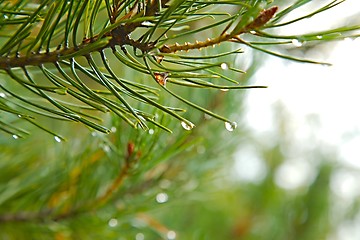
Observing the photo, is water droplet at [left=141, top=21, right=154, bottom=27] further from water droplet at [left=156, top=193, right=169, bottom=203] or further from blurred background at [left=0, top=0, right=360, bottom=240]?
water droplet at [left=156, top=193, right=169, bottom=203]

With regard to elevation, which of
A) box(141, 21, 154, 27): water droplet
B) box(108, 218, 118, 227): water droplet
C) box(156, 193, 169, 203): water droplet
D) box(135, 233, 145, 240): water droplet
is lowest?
box(135, 233, 145, 240): water droplet

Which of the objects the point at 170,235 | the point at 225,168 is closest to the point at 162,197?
the point at 170,235

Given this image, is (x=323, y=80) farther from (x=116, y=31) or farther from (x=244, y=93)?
(x=116, y=31)

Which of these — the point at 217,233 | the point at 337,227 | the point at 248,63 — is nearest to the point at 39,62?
the point at 248,63

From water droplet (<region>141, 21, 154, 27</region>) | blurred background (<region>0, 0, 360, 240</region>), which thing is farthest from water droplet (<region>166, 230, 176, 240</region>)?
water droplet (<region>141, 21, 154, 27</region>)

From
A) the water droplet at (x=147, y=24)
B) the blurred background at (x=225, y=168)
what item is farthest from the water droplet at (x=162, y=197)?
the water droplet at (x=147, y=24)

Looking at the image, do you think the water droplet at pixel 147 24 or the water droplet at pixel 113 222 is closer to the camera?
the water droplet at pixel 147 24

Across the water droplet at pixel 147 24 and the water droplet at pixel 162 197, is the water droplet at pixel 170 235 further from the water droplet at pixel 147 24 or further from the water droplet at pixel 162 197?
the water droplet at pixel 147 24

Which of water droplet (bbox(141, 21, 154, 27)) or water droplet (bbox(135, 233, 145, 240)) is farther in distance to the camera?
water droplet (bbox(135, 233, 145, 240))
